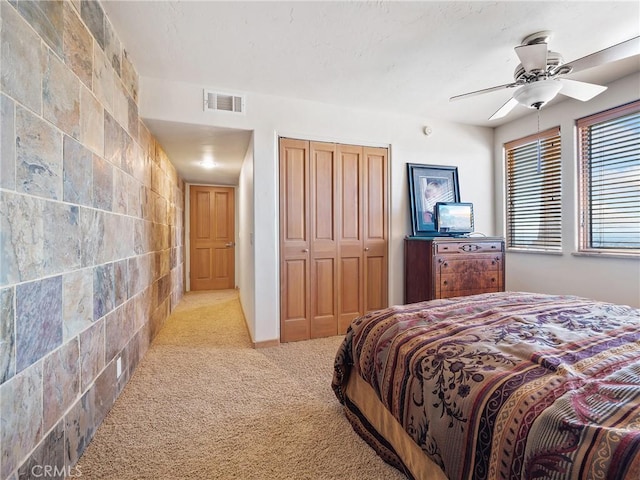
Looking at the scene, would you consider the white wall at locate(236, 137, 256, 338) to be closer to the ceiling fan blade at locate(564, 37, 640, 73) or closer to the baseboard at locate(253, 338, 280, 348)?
the baseboard at locate(253, 338, 280, 348)

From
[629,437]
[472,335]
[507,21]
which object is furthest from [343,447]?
[507,21]

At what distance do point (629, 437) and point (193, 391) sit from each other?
2174 mm

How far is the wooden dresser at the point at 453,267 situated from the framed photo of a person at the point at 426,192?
303 millimetres

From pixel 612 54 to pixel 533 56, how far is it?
0.40m

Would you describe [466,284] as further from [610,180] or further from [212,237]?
[212,237]

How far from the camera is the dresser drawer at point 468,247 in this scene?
9.79 ft

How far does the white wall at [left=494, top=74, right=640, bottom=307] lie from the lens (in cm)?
262

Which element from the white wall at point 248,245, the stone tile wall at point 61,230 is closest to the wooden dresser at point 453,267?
the white wall at point 248,245

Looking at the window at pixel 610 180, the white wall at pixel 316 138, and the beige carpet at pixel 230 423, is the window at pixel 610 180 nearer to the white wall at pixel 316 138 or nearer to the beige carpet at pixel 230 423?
the white wall at pixel 316 138

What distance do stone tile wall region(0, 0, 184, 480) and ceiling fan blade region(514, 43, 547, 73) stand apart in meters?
2.54

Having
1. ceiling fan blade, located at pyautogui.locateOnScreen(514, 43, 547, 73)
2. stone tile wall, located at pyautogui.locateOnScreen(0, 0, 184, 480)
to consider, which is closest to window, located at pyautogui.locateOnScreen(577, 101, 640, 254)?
ceiling fan blade, located at pyautogui.locateOnScreen(514, 43, 547, 73)

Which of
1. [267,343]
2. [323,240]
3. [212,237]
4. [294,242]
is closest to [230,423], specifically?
[267,343]

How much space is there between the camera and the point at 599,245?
114 inches

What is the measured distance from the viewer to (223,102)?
2.76m
